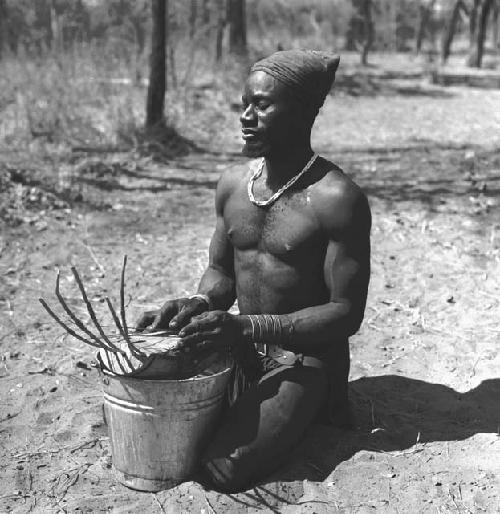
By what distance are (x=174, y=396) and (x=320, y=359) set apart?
67 centimetres

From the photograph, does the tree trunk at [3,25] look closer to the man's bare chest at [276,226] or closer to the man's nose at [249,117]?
the man's bare chest at [276,226]

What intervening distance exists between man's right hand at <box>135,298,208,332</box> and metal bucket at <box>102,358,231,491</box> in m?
0.25

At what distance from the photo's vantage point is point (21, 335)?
4.71m

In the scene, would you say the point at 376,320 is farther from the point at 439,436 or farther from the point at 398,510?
the point at 398,510

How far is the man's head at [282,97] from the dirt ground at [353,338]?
128cm

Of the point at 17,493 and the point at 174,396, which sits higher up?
the point at 174,396

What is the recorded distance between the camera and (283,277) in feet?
10.5

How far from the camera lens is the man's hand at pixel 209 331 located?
2.87m

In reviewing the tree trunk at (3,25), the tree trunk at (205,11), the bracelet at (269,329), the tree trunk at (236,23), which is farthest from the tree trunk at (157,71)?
the tree trunk at (205,11)

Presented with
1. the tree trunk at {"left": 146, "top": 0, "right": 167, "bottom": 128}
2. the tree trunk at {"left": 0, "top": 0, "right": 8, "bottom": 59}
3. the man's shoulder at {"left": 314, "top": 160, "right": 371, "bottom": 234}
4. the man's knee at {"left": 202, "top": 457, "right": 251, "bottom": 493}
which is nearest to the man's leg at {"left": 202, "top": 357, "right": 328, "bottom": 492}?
the man's knee at {"left": 202, "top": 457, "right": 251, "bottom": 493}

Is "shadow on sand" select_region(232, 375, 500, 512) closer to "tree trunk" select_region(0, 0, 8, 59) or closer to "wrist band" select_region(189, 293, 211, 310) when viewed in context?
"wrist band" select_region(189, 293, 211, 310)

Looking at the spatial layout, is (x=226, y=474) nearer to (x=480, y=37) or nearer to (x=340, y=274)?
(x=340, y=274)

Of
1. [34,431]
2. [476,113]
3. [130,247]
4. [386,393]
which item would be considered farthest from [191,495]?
[476,113]

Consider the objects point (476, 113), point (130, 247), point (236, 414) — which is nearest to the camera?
point (236, 414)
